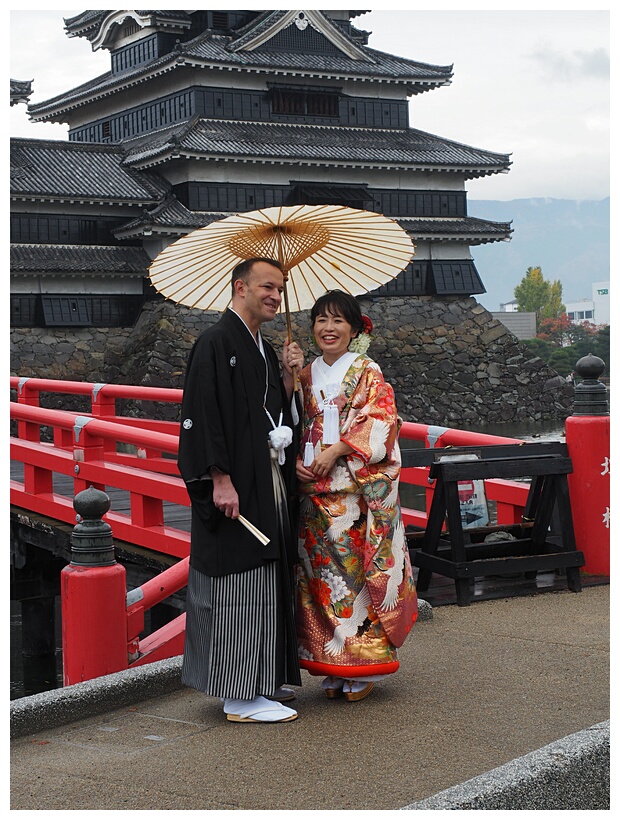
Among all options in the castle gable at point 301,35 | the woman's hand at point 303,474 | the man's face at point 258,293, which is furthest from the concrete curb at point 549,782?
the castle gable at point 301,35

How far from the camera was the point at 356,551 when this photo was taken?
12.6 feet

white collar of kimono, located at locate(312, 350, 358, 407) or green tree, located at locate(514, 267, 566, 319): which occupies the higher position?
green tree, located at locate(514, 267, 566, 319)

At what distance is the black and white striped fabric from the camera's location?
3.64m

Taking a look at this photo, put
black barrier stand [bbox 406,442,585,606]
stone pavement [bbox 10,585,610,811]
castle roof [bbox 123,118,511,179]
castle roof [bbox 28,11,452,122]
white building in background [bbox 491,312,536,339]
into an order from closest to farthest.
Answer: stone pavement [bbox 10,585,610,811] → black barrier stand [bbox 406,442,585,606] → castle roof [bbox 123,118,511,179] → castle roof [bbox 28,11,452,122] → white building in background [bbox 491,312,536,339]

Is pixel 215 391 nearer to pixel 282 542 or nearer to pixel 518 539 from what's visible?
pixel 282 542

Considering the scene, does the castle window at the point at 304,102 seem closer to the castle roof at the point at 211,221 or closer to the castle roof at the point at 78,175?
the castle roof at the point at 211,221

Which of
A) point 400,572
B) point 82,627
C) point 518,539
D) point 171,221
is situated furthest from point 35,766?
point 171,221

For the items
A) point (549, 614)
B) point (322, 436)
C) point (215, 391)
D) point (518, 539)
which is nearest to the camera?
point (215, 391)

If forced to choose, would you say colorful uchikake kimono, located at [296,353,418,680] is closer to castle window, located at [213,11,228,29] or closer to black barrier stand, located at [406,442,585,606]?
black barrier stand, located at [406,442,585,606]

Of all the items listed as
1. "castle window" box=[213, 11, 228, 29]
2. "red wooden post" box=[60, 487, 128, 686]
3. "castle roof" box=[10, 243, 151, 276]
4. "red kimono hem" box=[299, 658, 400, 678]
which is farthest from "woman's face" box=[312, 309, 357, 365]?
"castle window" box=[213, 11, 228, 29]

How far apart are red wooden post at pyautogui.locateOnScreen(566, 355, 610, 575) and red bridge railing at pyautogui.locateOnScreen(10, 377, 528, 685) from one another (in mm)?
591

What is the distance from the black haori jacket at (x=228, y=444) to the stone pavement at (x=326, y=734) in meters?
0.58

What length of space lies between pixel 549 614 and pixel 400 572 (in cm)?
143

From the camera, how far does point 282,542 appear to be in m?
3.77
